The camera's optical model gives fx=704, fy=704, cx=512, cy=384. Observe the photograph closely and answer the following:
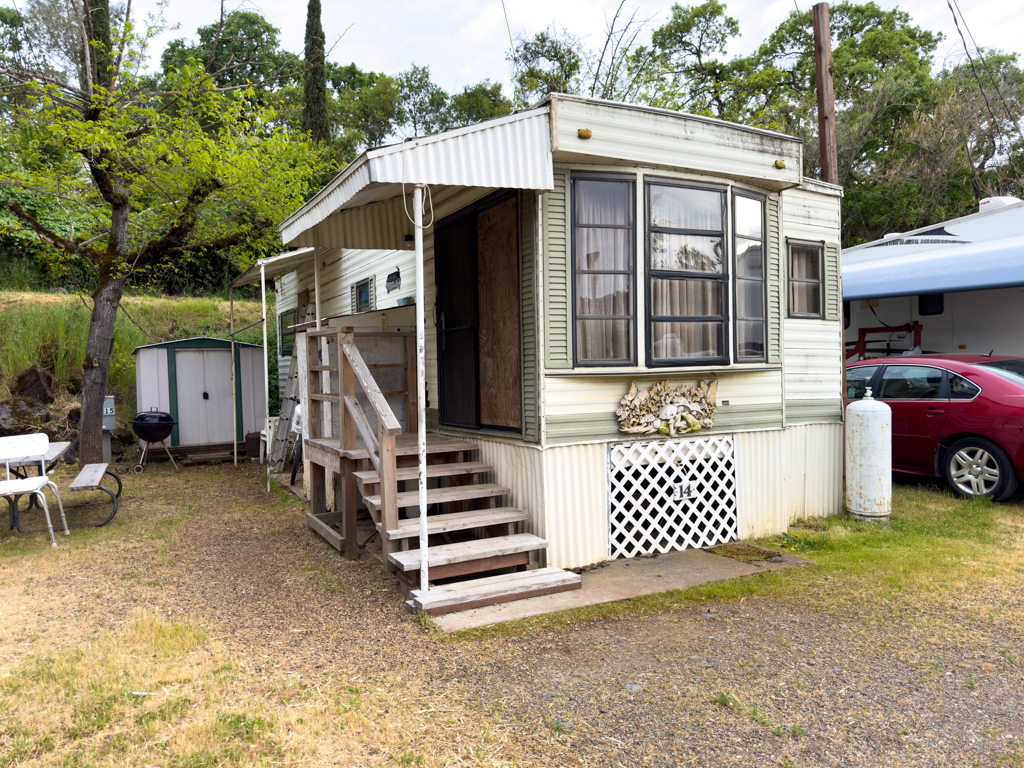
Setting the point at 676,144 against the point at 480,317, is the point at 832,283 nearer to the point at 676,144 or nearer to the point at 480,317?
the point at 676,144

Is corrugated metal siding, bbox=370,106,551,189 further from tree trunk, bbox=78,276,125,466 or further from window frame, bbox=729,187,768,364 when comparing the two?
tree trunk, bbox=78,276,125,466

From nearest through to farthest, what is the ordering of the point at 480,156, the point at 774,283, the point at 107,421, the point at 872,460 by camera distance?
1. the point at 480,156
2. the point at 774,283
3. the point at 872,460
4. the point at 107,421

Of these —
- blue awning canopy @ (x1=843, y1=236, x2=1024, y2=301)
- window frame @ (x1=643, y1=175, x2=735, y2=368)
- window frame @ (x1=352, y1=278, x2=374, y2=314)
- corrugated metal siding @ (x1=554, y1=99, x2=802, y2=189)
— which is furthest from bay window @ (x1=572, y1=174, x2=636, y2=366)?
blue awning canopy @ (x1=843, y1=236, x2=1024, y2=301)

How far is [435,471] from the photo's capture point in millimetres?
5457

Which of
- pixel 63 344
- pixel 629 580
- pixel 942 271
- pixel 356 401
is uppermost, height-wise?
pixel 942 271

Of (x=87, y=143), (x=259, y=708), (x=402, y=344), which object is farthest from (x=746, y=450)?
(x=87, y=143)

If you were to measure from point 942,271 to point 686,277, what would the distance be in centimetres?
597

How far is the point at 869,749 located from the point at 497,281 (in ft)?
12.7

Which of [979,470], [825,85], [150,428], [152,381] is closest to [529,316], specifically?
[825,85]

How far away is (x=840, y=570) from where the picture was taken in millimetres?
5051

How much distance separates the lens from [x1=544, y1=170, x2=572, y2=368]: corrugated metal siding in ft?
16.4

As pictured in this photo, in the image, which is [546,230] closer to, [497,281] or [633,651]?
[497,281]

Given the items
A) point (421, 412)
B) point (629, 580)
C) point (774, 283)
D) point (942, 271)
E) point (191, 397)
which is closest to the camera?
point (421, 412)

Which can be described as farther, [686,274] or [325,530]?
[325,530]
